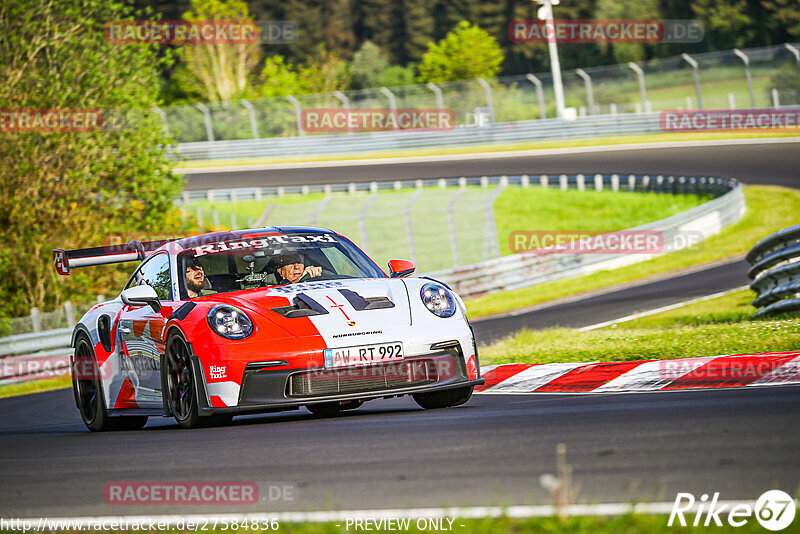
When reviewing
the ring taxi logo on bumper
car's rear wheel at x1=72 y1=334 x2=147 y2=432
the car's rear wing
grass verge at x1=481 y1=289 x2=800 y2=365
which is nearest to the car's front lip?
car's rear wheel at x1=72 y1=334 x2=147 y2=432

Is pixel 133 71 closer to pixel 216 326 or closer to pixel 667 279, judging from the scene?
pixel 667 279

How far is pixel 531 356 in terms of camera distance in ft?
35.0

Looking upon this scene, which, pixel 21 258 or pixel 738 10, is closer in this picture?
pixel 21 258

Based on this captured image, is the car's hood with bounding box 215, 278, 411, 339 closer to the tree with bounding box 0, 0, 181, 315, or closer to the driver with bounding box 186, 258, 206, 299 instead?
the driver with bounding box 186, 258, 206, 299

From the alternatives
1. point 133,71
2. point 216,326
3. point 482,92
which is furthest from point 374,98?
point 216,326

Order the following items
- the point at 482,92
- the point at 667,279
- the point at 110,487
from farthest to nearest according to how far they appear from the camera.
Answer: the point at 482,92 < the point at 667,279 < the point at 110,487

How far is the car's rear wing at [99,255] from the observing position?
8.90 metres

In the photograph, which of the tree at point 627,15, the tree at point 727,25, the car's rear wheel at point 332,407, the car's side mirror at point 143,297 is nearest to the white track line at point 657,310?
the car's rear wheel at point 332,407

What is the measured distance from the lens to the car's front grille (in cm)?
718

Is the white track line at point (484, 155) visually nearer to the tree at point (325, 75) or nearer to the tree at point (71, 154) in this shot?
the tree at point (71, 154)

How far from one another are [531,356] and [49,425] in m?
4.59

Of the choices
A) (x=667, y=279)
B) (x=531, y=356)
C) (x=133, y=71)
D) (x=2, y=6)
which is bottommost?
Answer: (x=667, y=279)

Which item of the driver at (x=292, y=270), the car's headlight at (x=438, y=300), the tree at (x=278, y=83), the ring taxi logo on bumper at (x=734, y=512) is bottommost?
the ring taxi logo on bumper at (x=734, y=512)

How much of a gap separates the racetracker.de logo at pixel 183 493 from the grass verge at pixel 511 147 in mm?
35219
